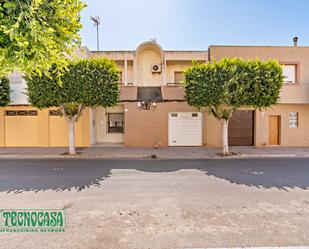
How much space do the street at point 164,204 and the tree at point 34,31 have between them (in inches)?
122

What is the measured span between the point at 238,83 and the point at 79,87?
849cm

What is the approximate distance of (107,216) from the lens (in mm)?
4004

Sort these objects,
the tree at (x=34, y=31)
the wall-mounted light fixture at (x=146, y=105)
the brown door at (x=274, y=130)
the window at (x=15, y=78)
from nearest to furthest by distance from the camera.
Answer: the tree at (x=34, y=31) → the window at (x=15, y=78) → the wall-mounted light fixture at (x=146, y=105) → the brown door at (x=274, y=130)

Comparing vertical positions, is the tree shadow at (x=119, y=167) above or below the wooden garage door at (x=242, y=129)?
below

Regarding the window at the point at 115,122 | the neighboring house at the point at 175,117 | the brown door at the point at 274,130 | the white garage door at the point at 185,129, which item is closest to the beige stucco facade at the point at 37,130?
the neighboring house at the point at 175,117

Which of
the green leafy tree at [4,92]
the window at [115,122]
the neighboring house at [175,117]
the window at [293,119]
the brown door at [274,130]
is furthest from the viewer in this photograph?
the window at [115,122]

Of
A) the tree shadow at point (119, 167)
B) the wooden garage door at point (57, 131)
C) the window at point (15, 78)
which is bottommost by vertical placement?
the tree shadow at point (119, 167)

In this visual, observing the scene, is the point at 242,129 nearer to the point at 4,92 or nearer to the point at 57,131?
the point at 57,131

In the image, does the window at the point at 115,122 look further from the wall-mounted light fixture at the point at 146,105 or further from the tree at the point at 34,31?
the tree at the point at 34,31

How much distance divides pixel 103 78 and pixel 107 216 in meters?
7.82

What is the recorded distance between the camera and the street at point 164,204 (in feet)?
10.6

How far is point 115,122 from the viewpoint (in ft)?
51.7

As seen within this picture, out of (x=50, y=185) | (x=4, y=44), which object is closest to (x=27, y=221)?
(x=50, y=185)

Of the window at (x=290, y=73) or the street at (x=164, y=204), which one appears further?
the window at (x=290, y=73)
